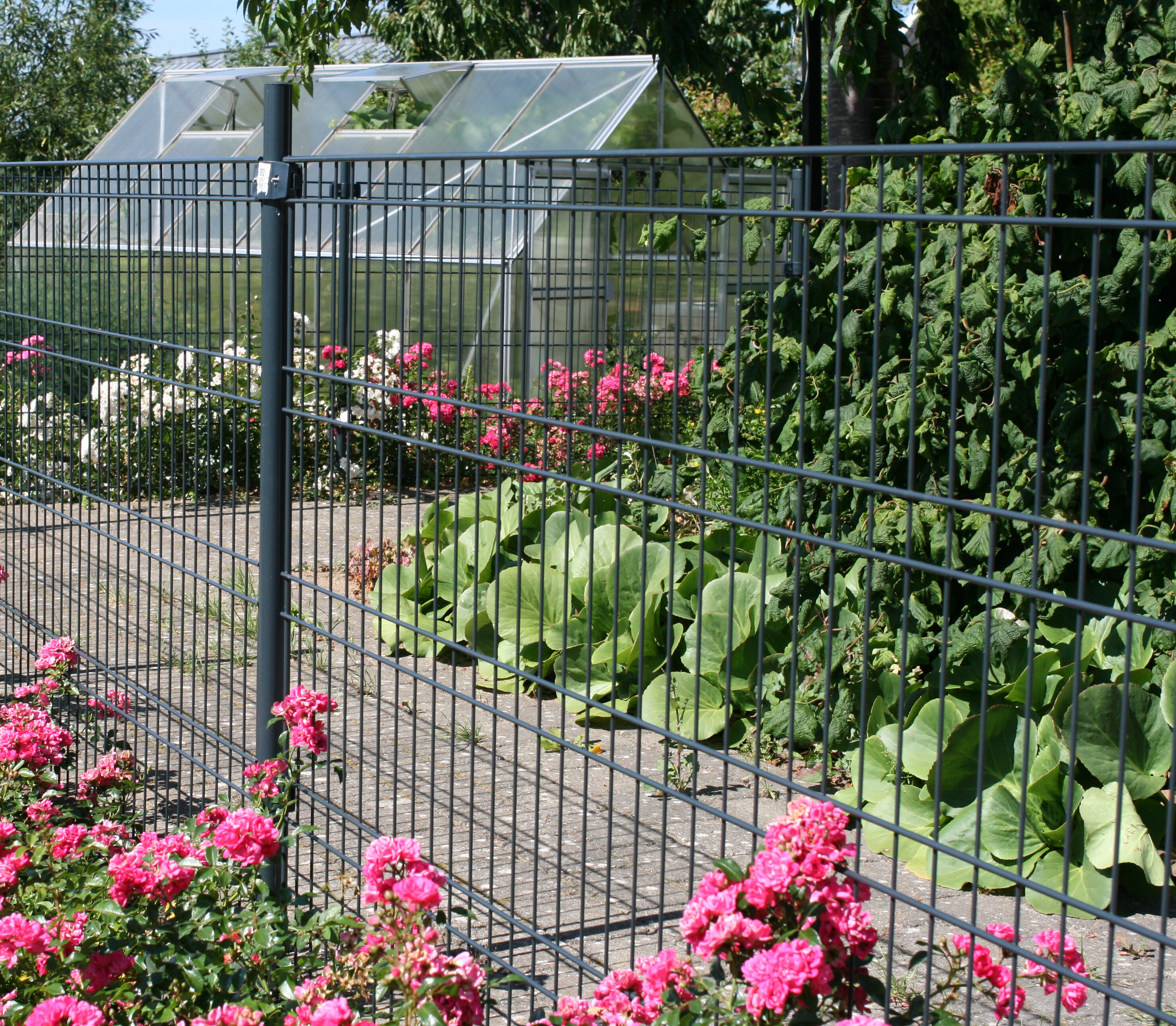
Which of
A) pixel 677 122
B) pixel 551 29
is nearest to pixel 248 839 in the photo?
pixel 677 122

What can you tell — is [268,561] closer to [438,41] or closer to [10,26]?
[438,41]

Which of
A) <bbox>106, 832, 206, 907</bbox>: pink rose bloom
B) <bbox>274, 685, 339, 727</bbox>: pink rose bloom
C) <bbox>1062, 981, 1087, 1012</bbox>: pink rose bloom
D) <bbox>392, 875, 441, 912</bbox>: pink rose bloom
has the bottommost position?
<bbox>106, 832, 206, 907</bbox>: pink rose bloom

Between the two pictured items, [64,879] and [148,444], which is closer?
[64,879]

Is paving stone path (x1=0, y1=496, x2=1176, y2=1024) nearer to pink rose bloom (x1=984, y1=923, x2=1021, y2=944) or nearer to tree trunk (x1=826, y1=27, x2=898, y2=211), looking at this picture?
pink rose bloom (x1=984, y1=923, x2=1021, y2=944)

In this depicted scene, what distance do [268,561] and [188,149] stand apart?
12.6 meters

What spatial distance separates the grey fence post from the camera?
9.38 feet

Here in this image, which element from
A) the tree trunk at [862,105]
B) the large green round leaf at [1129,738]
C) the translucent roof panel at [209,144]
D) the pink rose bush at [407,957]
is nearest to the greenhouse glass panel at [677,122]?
the translucent roof panel at [209,144]

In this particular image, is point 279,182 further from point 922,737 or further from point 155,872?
point 922,737

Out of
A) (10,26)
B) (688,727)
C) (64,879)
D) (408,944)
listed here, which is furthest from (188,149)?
(408,944)

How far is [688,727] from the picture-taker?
4.48m

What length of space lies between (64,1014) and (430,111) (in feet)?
39.7

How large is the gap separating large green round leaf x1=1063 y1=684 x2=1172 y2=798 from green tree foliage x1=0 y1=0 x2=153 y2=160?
19.6 meters

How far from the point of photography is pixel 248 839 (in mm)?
2432

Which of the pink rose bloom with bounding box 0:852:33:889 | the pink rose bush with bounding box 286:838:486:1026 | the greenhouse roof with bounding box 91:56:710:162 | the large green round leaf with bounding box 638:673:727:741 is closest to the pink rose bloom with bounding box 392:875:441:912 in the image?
the pink rose bush with bounding box 286:838:486:1026
